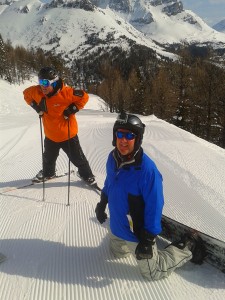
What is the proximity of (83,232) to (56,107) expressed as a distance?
2123 mm

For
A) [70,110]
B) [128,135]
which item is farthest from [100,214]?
[70,110]

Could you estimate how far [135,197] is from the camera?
10.4 feet

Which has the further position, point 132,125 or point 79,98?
point 79,98

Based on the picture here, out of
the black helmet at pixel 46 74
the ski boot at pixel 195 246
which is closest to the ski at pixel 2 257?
the ski boot at pixel 195 246

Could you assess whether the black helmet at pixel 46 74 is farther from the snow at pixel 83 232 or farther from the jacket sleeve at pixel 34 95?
the snow at pixel 83 232

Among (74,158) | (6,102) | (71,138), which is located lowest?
(6,102)

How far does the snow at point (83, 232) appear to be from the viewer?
325 centimetres

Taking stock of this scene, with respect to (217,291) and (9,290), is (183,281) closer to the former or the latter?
(217,291)

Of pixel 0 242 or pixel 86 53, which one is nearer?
pixel 0 242

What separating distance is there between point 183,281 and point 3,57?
5950cm

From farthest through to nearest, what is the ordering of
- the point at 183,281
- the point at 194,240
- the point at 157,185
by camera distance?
the point at 194,240, the point at 183,281, the point at 157,185

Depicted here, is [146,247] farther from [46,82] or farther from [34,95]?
[34,95]

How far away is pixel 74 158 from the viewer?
18.9 ft

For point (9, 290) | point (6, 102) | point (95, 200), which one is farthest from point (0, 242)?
point (6, 102)
